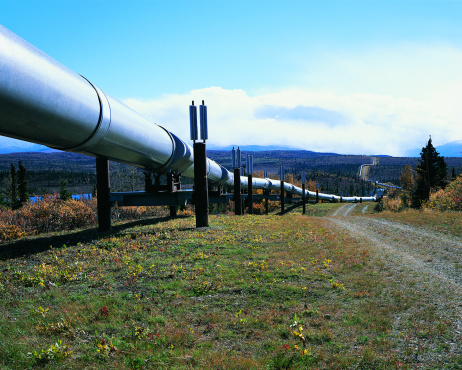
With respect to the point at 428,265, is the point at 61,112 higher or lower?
higher

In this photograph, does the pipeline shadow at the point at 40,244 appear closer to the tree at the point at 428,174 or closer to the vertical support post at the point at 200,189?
the vertical support post at the point at 200,189

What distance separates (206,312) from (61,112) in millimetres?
5904

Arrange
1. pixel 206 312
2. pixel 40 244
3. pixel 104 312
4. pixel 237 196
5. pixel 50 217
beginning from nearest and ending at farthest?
pixel 104 312 < pixel 206 312 < pixel 40 244 < pixel 50 217 < pixel 237 196

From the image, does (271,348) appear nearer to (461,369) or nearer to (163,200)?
(461,369)

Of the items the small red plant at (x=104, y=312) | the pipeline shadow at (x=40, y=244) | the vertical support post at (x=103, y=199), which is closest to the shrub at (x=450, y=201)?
the vertical support post at (x=103, y=199)

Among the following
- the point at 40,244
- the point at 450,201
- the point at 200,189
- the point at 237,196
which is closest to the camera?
the point at 40,244

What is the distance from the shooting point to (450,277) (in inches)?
321

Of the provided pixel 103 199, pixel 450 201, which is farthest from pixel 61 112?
pixel 450 201

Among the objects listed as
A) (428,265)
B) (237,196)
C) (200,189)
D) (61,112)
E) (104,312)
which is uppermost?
(61,112)

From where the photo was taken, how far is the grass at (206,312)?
4445 millimetres

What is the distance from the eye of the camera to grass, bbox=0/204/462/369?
4445 mm

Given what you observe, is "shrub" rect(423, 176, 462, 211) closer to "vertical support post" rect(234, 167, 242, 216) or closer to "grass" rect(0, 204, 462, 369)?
"vertical support post" rect(234, 167, 242, 216)

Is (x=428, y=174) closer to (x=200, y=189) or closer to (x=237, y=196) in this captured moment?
(x=237, y=196)

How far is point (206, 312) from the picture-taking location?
584cm
